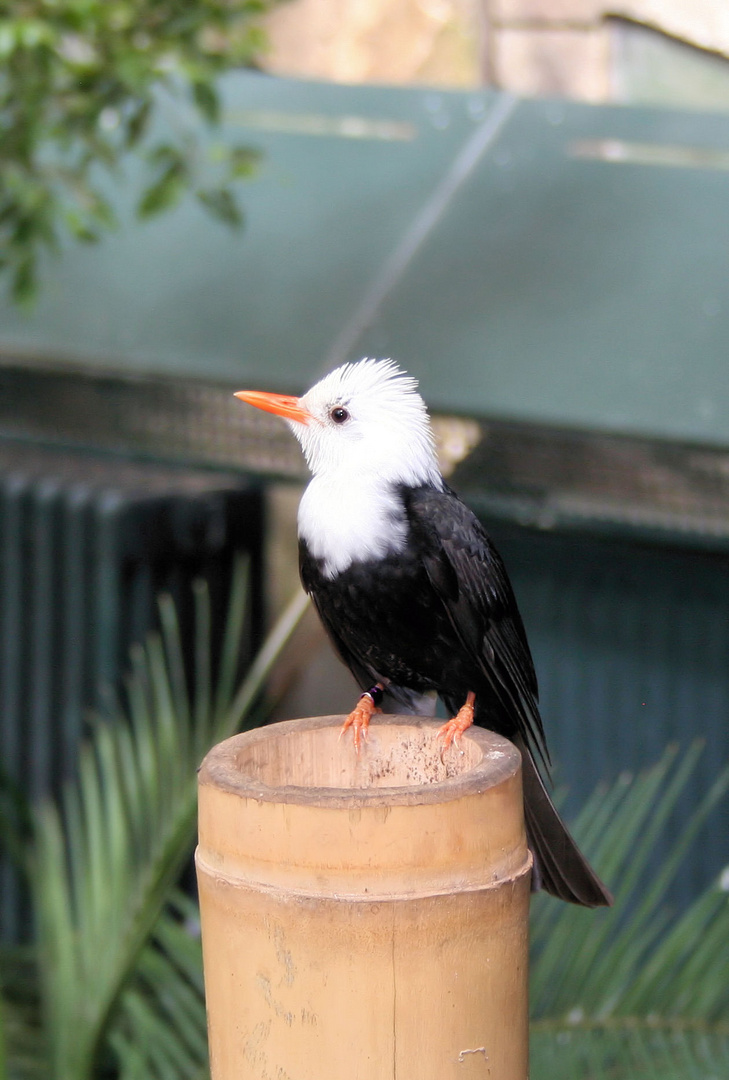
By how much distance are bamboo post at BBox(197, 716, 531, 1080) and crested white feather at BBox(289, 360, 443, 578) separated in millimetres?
639

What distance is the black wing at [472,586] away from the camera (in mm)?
1812

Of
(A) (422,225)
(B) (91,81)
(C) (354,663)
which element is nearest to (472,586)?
(C) (354,663)

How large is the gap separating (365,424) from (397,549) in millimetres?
187

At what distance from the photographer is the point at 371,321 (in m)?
3.47

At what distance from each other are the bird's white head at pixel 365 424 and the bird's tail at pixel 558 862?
48 centimetres

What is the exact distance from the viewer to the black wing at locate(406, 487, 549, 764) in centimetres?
181

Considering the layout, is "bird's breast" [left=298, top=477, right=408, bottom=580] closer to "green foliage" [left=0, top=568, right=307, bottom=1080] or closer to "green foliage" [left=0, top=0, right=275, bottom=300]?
"green foliage" [left=0, top=568, right=307, bottom=1080]

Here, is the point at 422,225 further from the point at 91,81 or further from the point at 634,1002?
the point at 634,1002

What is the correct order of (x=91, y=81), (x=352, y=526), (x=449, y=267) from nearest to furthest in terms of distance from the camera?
(x=352, y=526)
(x=91, y=81)
(x=449, y=267)

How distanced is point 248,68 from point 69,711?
7.25 feet

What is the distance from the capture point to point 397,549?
70.9 inches

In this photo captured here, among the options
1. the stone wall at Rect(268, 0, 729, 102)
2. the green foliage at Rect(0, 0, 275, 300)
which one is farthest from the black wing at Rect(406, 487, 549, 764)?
the stone wall at Rect(268, 0, 729, 102)

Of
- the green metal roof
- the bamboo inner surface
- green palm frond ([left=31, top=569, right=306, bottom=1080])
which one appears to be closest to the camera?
the bamboo inner surface

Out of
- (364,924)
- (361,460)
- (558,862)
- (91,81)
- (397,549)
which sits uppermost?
(91,81)
